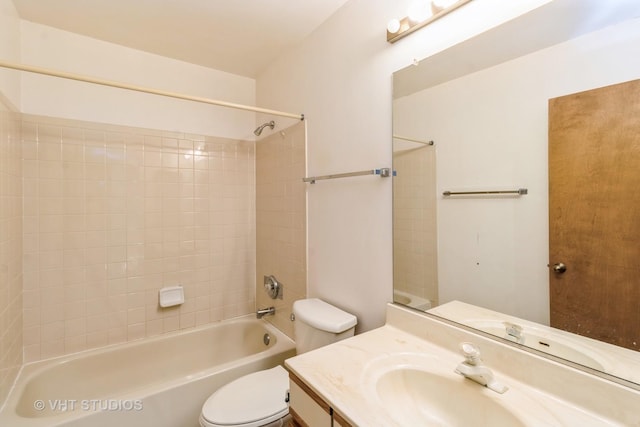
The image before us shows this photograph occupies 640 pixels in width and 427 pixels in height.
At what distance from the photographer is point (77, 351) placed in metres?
1.88

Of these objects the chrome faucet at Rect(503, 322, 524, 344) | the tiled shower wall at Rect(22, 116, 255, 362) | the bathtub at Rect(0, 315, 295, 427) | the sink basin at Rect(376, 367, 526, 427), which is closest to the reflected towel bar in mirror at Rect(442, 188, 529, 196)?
the chrome faucet at Rect(503, 322, 524, 344)

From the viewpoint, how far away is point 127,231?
2014 millimetres

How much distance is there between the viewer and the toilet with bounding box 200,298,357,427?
126 centimetres

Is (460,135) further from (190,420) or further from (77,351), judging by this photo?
(77,351)

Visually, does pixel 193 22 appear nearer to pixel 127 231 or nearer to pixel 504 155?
pixel 127 231

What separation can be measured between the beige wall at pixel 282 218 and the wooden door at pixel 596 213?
4.24 ft

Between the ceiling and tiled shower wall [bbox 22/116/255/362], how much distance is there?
1.88 ft

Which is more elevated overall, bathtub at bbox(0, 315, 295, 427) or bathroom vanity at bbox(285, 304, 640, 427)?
bathroom vanity at bbox(285, 304, 640, 427)

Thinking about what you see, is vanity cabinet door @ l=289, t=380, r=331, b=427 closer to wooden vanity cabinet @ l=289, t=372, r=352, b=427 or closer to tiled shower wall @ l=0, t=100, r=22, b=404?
wooden vanity cabinet @ l=289, t=372, r=352, b=427

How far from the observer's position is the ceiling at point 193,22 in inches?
60.7

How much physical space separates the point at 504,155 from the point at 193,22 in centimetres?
179

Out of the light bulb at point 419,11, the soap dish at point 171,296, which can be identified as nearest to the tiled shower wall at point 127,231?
the soap dish at point 171,296

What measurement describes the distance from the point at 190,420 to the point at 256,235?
52.5 inches

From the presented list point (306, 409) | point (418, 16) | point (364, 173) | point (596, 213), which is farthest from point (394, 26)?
point (306, 409)
